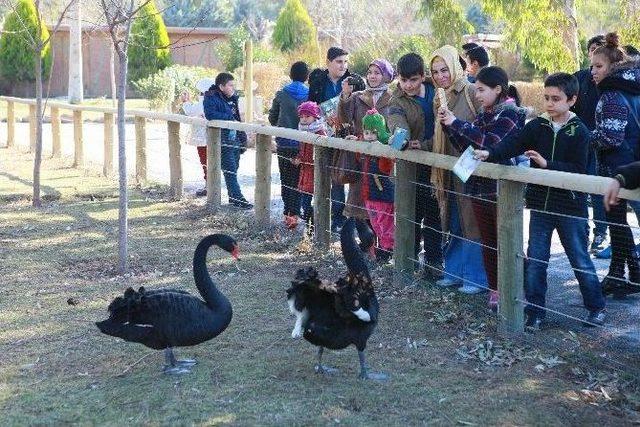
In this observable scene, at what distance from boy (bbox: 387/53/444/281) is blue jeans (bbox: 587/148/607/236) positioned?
1152 millimetres

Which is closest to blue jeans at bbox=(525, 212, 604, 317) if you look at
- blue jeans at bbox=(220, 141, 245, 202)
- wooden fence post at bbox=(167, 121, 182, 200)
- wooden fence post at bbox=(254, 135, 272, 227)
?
wooden fence post at bbox=(254, 135, 272, 227)

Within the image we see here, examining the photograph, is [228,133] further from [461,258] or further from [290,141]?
[461,258]

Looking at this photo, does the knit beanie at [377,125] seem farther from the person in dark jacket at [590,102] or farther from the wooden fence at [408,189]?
the person in dark jacket at [590,102]

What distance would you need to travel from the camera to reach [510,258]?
5.96 meters

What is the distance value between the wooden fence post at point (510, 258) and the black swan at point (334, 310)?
3.46 ft

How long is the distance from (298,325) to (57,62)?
3769 centimetres

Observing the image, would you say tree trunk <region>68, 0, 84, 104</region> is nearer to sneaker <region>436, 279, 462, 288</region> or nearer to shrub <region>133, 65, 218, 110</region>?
shrub <region>133, 65, 218, 110</region>

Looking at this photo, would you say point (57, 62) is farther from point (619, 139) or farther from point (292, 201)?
point (619, 139)

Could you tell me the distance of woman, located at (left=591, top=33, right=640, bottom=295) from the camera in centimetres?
662

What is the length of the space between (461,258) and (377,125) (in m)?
1.17

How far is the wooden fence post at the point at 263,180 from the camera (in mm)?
9828

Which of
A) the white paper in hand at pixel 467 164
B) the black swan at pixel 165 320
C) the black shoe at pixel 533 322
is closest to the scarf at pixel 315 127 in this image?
the white paper in hand at pixel 467 164

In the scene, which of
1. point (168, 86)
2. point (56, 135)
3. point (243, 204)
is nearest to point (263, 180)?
point (243, 204)

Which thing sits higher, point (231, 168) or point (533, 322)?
point (231, 168)
